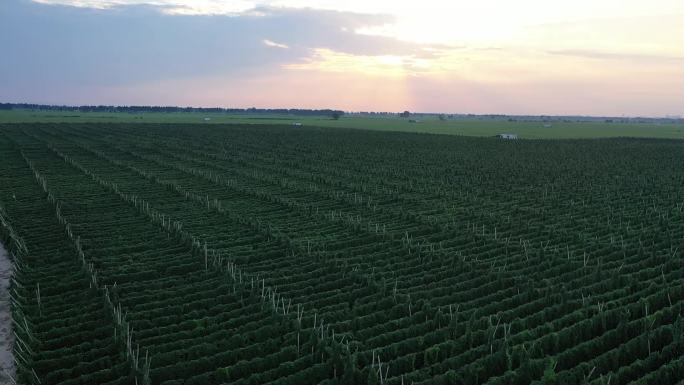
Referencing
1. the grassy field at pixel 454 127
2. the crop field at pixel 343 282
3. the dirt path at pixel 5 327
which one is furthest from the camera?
the grassy field at pixel 454 127

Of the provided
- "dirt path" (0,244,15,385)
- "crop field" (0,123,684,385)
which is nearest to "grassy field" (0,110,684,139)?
"crop field" (0,123,684,385)

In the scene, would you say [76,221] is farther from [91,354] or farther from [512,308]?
[512,308]

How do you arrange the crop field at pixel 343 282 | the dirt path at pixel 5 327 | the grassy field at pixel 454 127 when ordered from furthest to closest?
the grassy field at pixel 454 127 < the dirt path at pixel 5 327 < the crop field at pixel 343 282

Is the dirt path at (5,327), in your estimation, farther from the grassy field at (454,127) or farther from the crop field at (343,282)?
the grassy field at (454,127)

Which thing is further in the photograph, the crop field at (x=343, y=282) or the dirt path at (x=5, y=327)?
the dirt path at (x=5, y=327)

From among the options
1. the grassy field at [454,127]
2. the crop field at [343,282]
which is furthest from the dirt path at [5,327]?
the grassy field at [454,127]

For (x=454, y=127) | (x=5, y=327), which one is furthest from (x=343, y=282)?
(x=454, y=127)

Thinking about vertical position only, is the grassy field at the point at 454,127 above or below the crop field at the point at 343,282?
above

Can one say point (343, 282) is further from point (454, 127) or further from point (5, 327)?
point (454, 127)
